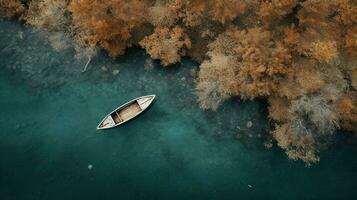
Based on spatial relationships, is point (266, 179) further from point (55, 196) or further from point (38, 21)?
point (38, 21)

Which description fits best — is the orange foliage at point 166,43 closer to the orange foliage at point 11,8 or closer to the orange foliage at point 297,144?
the orange foliage at point 297,144

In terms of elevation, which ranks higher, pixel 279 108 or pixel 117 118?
pixel 117 118

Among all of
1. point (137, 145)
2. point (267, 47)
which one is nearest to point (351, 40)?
point (267, 47)

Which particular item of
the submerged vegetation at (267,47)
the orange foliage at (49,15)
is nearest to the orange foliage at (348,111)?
the submerged vegetation at (267,47)

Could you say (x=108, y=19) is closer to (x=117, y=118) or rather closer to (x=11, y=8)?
(x=117, y=118)

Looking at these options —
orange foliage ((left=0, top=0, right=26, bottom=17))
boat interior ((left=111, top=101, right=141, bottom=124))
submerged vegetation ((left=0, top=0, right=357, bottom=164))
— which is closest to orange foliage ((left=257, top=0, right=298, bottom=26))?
submerged vegetation ((left=0, top=0, right=357, bottom=164))
